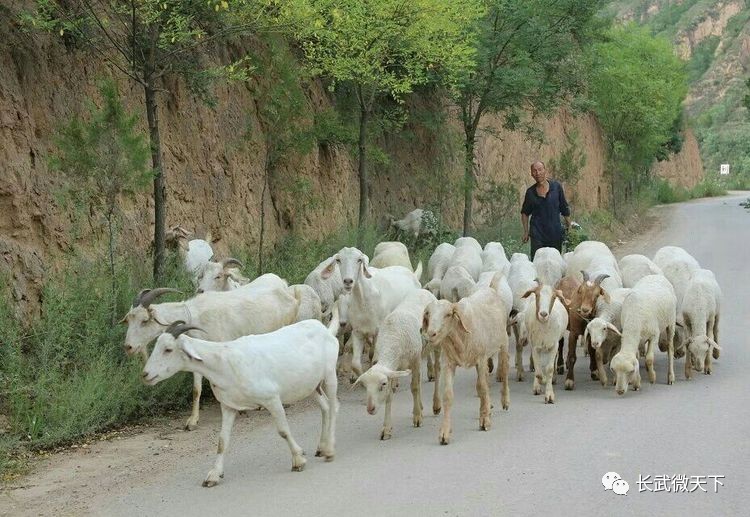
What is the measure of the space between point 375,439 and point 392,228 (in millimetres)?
11390

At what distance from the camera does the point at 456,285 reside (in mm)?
12164

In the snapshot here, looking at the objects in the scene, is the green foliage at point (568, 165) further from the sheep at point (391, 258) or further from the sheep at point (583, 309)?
the sheep at point (583, 309)

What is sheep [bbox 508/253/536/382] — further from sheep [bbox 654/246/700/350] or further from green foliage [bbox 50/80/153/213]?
green foliage [bbox 50/80/153/213]

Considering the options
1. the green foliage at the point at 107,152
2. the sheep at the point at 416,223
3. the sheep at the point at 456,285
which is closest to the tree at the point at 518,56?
the sheep at the point at 416,223

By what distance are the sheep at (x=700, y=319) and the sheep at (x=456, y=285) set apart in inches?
100

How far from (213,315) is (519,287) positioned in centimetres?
415

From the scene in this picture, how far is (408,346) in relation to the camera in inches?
351

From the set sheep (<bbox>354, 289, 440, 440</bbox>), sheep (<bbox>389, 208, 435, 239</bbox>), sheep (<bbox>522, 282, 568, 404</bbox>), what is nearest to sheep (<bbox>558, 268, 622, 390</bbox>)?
sheep (<bbox>522, 282, 568, 404</bbox>)

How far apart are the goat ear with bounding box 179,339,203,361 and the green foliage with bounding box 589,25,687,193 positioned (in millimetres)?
24867

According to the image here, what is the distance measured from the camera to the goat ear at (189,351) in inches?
296

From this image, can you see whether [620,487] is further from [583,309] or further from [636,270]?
[636,270]

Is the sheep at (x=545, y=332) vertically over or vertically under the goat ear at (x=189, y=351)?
under

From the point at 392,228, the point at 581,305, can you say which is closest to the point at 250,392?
the point at 581,305

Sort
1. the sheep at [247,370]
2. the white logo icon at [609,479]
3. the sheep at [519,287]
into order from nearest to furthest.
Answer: the white logo icon at [609,479]
the sheep at [247,370]
the sheep at [519,287]
